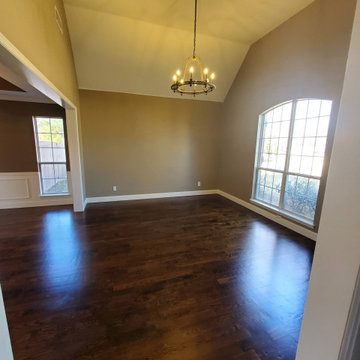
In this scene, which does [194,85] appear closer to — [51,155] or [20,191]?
[51,155]

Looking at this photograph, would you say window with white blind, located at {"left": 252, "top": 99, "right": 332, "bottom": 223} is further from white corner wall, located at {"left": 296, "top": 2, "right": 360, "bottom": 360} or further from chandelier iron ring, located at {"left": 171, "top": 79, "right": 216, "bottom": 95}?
white corner wall, located at {"left": 296, "top": 2, "right": 360, "bottom": 360}

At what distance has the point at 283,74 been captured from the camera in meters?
3.87

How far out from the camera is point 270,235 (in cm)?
360

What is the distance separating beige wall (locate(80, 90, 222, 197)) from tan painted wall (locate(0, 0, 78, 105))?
161cm

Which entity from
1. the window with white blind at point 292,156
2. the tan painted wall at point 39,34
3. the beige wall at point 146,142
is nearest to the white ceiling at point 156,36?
the beige wall at point 146,142

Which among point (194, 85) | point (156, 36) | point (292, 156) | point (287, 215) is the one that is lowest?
point (287, 215)

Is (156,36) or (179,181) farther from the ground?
(156,36)

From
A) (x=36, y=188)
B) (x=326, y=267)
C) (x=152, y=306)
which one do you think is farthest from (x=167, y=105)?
(x=326, y=267)

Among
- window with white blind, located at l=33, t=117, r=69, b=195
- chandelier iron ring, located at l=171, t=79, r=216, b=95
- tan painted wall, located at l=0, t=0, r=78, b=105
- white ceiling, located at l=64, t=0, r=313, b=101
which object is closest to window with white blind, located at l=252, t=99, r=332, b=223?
white ceiling, located at l=64, t=0, r=313, b=101

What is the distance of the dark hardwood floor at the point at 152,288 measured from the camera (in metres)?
1.62

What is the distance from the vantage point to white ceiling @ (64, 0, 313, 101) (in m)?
3.40

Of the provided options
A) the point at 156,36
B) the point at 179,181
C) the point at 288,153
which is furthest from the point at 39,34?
the point at 179,181

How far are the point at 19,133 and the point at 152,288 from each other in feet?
15.4

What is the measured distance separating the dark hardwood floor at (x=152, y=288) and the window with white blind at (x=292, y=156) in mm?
660
